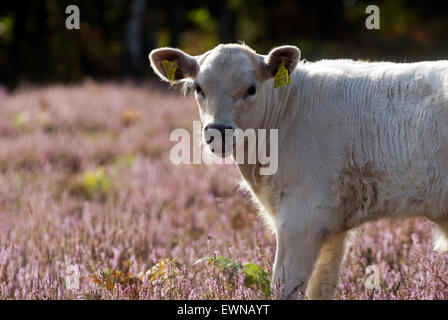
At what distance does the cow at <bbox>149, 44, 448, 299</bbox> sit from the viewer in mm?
3883

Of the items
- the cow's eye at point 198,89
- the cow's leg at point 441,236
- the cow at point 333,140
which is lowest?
the cow's leg at point 441,236

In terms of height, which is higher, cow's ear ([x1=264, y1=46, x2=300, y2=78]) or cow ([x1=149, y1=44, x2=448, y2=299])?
cow's ear ([x1=264, y1=46, x2=300, y2=78])

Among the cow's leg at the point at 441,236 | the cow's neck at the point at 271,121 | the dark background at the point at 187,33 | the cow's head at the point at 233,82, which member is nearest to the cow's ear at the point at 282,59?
the cow's head at the point at 233,82

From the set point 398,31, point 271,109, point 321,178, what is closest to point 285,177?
point 321,178

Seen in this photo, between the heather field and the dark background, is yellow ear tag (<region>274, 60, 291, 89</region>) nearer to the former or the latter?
the heather field

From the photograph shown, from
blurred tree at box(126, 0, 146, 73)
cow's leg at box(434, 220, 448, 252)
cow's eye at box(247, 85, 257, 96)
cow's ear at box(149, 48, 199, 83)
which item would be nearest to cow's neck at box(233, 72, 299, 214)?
cow's eye at box(247, 85, 257, 96)

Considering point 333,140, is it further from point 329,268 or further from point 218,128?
point 329,268

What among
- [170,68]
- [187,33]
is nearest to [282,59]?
[170,68]

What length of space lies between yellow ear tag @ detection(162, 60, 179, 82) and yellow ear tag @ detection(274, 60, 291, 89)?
2.50 feet

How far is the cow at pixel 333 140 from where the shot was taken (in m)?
3.88

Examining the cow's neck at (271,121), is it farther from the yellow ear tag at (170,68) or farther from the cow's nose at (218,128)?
the yellow ear tag at (170,68)

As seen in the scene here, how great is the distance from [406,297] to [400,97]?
51.2 inches

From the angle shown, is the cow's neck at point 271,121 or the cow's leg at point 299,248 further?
the cow's neck at point 271,121
